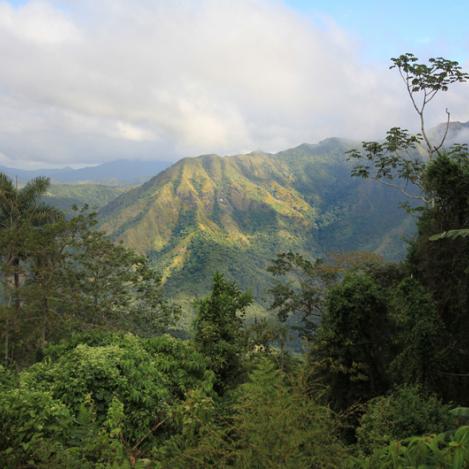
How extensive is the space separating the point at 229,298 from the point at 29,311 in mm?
13808

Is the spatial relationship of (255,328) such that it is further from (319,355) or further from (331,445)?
(331,445)

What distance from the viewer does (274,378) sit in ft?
15.9

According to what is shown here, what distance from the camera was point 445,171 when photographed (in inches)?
421

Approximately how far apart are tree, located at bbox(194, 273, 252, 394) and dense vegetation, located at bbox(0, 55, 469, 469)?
38 mm

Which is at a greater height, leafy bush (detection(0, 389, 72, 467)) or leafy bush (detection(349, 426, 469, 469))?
leafy bush (detection(349, 426, 469, 469))

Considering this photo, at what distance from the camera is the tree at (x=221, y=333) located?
11.5 m

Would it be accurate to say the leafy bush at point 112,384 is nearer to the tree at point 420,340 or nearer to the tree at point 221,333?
the tree at point 221,333

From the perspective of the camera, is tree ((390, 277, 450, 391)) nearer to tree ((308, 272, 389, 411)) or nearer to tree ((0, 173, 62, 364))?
tree ((308, 272, 389, 411))

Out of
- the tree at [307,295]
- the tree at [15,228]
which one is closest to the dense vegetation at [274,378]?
the tree at [15,228]

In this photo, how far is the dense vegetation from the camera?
364 cm

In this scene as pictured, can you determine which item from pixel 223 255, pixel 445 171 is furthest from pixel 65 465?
pixel 223 255

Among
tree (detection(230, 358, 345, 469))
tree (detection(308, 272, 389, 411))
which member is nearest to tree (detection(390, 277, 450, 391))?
tree (detection(308, 272, 389, 411))

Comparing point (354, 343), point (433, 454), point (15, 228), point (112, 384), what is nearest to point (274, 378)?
point (433, 454)

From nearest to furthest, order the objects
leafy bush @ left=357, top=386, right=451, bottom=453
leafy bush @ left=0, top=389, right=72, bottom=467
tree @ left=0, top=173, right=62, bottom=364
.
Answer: leafy bush @ left=0, top=389, right=72, bottom=467 < leafy bush @ left=357, top=386, right=451, bottom=453 < tree @ left=0, top=173, right=62, bottom=364
